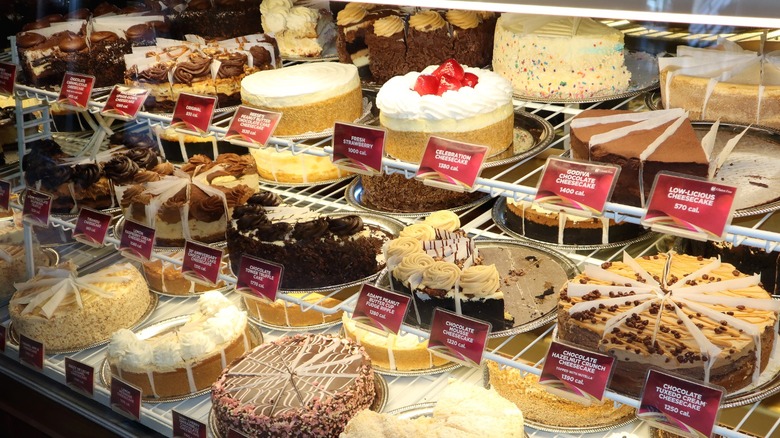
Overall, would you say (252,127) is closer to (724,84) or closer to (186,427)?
(186,427)

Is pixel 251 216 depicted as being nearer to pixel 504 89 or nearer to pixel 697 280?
pixel 504 89

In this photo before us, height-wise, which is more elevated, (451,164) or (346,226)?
(451,164)

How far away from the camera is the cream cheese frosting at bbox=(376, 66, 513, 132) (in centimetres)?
275

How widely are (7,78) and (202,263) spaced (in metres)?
1.43

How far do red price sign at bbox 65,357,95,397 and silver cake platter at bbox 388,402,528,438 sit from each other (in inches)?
49.1

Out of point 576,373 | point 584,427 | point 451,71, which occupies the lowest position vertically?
point 584,427

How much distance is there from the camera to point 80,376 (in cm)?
329

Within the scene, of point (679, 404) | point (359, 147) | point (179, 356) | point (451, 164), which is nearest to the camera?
point (679, 404)

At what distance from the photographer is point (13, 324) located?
3.70 m

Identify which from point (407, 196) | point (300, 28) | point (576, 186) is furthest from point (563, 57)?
point (300, 28)

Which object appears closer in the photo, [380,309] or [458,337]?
[458,337]

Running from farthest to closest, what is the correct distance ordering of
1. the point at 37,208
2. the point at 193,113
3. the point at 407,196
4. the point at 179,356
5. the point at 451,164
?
the point at 37,208, the point at 407,196, the point at 179,356, the point at 193,113, the point at 451,164

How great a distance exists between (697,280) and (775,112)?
630 mm

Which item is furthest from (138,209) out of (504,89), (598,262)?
(598,262)
